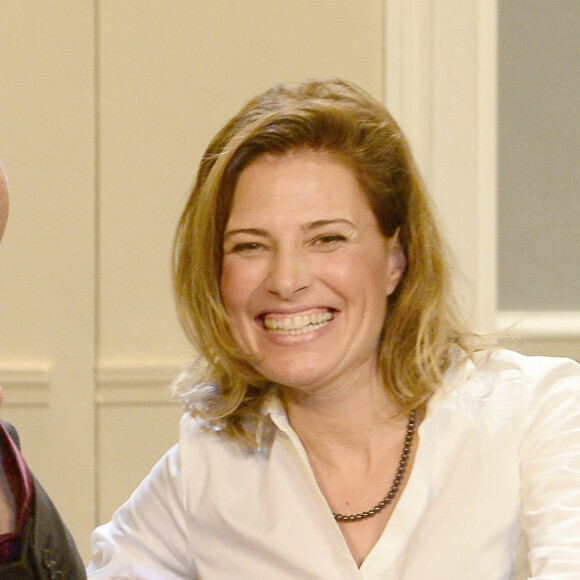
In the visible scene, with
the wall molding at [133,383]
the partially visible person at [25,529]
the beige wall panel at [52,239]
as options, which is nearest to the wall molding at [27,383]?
the beige wall panel at [52,239]

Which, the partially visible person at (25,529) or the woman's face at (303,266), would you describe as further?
the woman's face at (303,266)

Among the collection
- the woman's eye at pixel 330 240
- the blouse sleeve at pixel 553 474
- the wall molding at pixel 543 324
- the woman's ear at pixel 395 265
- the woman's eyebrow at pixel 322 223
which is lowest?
the wall molding at pixel 543 324

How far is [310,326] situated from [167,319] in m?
1.33

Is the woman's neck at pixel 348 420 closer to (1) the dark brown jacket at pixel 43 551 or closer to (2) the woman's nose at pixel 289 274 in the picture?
(2) the woman's nose at pixel 289 274

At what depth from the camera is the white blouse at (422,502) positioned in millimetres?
1412

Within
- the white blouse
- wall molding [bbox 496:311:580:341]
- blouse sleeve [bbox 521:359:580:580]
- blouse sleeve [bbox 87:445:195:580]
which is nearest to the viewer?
blouse sleeve [bbox 521:359:580:580]

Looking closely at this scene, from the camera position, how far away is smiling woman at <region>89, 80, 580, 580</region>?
4.69ft

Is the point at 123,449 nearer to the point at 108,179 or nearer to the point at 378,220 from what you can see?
the point at 108,179

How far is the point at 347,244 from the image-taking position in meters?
1.46

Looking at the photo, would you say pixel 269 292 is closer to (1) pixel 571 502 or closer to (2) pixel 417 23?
(1) pixel 571 502

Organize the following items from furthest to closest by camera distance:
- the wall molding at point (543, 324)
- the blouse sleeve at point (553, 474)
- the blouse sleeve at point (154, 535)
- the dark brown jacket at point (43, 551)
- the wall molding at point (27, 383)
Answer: the wall molding at point (543, 324) → the wall molding at point (27, 383) → the blouse sleeve at point (154, 535) → the blouse sleeve at point (553, 474) → the dark brown jacket at point (43, 551)

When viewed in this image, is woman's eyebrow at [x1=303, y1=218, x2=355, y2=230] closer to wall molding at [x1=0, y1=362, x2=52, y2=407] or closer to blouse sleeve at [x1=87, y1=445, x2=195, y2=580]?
blouse sleeve at [x1=87, y1=445, x2=195, y2=580]

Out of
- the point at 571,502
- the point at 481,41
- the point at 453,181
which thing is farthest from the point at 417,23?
the point at 571,502

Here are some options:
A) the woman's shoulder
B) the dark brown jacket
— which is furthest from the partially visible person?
the woman's shoulder
